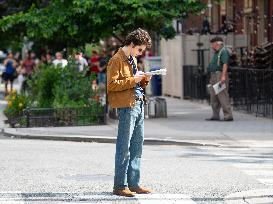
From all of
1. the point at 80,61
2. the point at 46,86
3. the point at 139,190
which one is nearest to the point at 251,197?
the point at 139,190

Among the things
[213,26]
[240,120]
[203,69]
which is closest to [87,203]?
[240,120]

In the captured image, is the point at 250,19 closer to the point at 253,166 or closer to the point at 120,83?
the point at 253,166

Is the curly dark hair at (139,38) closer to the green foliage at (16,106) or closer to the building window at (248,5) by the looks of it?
the green foliage at (16,106)

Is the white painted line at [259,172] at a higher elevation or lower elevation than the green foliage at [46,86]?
lower

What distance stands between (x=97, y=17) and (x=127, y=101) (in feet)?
39.1

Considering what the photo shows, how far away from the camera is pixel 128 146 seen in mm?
10375

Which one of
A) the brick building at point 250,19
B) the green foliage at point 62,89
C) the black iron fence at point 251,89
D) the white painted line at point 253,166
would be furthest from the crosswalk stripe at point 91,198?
the brick building at point 250,19

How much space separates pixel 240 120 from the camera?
2180 centimetres

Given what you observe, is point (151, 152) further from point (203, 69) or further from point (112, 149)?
point (203, 69)

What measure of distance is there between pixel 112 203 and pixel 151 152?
579cm

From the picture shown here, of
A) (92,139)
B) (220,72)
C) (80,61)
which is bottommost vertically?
(92,139)

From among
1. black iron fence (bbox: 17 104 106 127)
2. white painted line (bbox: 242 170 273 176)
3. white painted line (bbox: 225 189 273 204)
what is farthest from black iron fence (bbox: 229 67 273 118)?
white painted line (bbox: 225 189 273 204)

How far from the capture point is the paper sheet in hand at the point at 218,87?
20.9 meters

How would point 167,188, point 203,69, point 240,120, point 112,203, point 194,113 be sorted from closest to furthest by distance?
point 112,203 < point 167,188 < point 240,120 < point 194,113 < point 203,69
